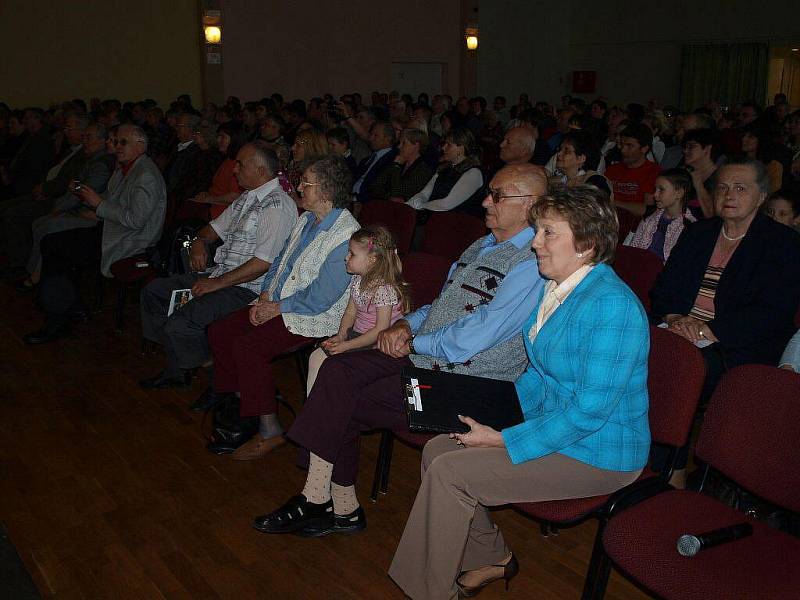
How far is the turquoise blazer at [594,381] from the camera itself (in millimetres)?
1922

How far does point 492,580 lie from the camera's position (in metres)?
2.42

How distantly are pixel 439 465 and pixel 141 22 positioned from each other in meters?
13.6

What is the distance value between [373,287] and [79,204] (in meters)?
3.50

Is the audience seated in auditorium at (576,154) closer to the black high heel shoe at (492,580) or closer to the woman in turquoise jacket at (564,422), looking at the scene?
the woman in turquoise jacket at (564,422)

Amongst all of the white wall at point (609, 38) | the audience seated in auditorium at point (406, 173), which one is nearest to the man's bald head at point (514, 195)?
the audience seated in auditorium at point (406, 173)

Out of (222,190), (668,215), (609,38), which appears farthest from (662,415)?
(609,38)

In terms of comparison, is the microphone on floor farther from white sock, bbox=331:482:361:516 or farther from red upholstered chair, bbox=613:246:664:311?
red upholstered chair, bbox=613:246:664:311

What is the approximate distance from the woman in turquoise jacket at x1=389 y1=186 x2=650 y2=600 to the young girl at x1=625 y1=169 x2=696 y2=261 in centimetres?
191

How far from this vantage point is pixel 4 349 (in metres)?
4.61

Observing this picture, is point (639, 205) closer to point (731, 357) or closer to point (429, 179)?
point (429, 179)

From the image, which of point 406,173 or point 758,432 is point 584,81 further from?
point 758,432

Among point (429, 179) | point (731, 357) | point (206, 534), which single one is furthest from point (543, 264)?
point (429, 179)

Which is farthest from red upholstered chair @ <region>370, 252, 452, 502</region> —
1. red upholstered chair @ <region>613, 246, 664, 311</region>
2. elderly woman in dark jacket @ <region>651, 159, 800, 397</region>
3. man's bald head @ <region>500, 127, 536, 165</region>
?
man's bald head @ <region>500, 127, 536, 165</region>

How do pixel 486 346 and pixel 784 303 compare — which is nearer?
pixel 486 346
